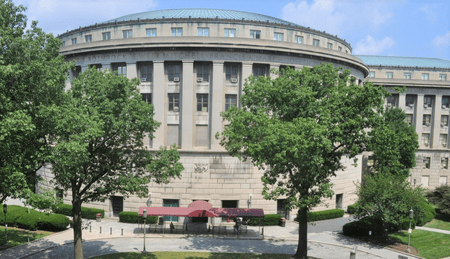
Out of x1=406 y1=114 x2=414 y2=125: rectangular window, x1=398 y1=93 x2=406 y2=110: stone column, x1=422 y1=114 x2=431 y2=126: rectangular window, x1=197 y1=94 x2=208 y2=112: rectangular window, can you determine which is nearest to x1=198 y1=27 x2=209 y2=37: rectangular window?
x1=197 y1=94 x2=208 y2=112: rectangular window

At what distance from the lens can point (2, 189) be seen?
15797 mm

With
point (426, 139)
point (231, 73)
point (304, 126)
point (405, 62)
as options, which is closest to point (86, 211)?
point (231, 73)

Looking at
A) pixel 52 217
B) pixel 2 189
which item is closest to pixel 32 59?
pixel 2 189

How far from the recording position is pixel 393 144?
22.2 meters

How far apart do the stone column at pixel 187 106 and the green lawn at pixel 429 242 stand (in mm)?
23206

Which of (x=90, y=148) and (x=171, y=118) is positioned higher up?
(x=171, y=118)

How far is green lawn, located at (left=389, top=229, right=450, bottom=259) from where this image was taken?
28.0m

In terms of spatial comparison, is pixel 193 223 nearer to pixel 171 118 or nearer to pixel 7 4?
pixel 171 118

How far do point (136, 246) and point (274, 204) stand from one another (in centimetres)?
1609

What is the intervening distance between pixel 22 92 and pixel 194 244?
18.8 metres

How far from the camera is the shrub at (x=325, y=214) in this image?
3700 centimetres

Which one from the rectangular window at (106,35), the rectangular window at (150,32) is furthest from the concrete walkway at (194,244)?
the rectangular window at (106,35)

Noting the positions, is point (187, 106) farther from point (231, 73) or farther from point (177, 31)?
point (177, 31)

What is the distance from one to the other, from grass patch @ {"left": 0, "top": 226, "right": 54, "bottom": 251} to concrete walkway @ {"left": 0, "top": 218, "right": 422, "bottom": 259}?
2.77 feet
